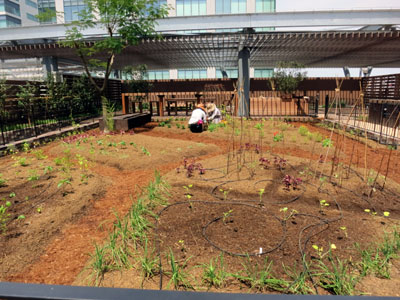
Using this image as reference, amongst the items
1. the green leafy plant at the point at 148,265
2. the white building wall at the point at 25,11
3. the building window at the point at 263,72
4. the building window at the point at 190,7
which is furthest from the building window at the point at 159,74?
the green leafy plant at the point at 148,265

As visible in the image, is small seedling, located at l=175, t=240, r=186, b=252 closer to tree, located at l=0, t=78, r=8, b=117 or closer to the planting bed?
the planting bed

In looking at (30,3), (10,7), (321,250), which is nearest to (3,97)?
(321,250)

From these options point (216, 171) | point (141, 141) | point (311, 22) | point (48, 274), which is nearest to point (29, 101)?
point (141, 141)

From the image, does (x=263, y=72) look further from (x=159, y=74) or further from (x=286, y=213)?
(x=286, y=213)

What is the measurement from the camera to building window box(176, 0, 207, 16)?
103 feet

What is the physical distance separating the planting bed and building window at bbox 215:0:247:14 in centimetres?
2990

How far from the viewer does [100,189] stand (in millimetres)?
4516

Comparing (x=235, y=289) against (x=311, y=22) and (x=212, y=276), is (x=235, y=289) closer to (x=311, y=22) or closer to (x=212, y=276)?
(x=212, y=276)

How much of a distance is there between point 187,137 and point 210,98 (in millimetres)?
8974

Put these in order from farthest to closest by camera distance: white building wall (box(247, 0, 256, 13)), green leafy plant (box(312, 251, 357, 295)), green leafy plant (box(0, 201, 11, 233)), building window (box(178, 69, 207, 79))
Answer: building window (box(178, 69, 207, 79)), white building wall (box(247, 0, 256, 13)), green leafy plant (box(0, 201, 11, 233)), green leafy plant (box(312, 251, 357, 295))

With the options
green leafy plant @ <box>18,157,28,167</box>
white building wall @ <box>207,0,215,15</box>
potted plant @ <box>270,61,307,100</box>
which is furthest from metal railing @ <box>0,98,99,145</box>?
white building wall @ <box>207,0,215,15</box>

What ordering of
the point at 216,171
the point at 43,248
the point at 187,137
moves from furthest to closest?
the point at 187,137
the point at 216,171
the point at 43,248

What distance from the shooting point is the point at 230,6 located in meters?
31.7

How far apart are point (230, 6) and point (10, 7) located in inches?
1741
